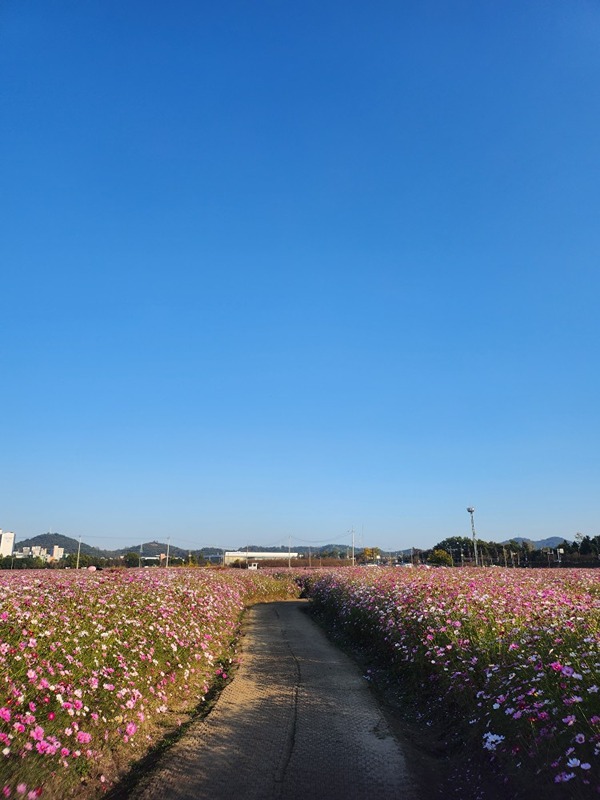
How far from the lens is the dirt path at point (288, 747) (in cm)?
520

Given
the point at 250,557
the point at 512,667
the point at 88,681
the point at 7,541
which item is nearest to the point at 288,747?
the point at 88,681

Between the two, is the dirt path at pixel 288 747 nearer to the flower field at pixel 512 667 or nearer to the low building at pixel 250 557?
the flower field at pixel 512 667

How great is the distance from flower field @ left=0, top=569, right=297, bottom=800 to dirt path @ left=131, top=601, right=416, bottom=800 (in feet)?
1.89

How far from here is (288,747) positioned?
20.8ft

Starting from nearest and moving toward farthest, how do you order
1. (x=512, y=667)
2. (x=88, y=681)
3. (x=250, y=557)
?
(x=88, y=681), (x=512, y=667), (x=250, y=557)

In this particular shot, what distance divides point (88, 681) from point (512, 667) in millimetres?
5008

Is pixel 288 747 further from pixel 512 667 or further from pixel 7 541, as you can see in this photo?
pixel 7 541

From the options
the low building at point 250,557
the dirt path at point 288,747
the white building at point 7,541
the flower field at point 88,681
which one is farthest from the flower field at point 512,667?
the white building at point 7,541

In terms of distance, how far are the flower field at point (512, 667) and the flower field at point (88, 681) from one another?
3.82 meters

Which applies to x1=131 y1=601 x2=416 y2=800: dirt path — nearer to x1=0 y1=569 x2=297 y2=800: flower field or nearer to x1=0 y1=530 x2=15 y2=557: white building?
x1=0 y1=569 x2=297 y2=800: flower field

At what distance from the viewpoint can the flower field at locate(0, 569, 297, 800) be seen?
15.2ft

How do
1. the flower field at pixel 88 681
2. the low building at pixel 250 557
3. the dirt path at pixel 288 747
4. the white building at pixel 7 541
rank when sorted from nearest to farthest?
the flower field at pixel 88 681
the dirt path at pixel 288 747
the low building at pixel 250 557
the white building at pixel 7 541

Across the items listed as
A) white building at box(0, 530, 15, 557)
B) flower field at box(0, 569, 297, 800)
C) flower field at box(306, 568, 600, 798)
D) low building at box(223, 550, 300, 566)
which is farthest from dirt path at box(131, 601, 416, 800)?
white building at box(0, 530, 15, 557)

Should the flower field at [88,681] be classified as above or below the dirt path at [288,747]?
above
